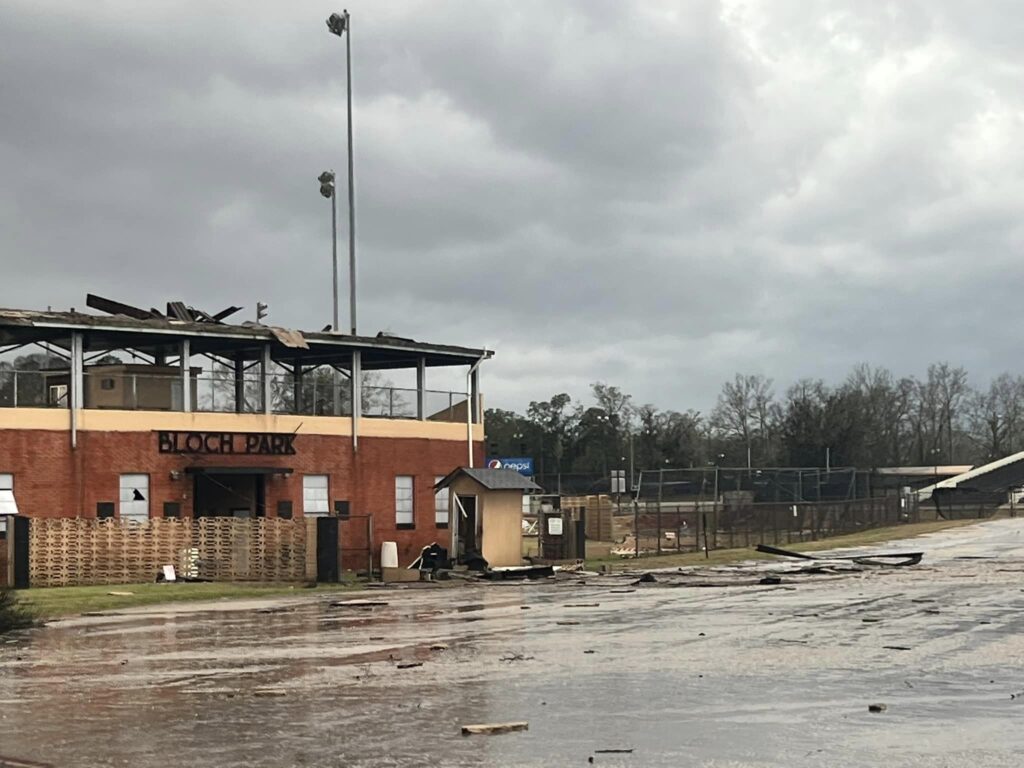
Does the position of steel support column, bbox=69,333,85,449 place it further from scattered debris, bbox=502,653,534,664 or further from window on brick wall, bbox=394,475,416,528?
scattered debris, bbox=502,653,534,664

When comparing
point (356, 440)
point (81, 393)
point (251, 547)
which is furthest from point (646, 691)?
point (356, 440)

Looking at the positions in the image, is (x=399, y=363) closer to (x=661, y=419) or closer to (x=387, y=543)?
(x=387, y=543)

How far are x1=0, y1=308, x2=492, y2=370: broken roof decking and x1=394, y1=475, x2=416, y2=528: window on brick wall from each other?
14.7 feet

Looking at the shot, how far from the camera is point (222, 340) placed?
45.5m

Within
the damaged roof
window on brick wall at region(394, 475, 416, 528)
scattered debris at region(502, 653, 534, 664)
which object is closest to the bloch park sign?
window on brick wall at region(394, 475, 416, 528)

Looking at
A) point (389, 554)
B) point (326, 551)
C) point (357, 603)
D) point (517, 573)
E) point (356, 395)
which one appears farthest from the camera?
point (356, 395)

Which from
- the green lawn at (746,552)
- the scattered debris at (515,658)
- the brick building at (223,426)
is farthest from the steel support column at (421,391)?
the scattered debris at (515,658)

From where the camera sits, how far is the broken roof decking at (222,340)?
4153 cm

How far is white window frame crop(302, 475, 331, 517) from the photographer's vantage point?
46.6m

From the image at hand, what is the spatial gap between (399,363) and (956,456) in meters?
123

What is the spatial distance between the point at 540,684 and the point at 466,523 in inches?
1160

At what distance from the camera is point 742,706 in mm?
13375

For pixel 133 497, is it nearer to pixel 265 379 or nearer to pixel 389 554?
pixel 265 379

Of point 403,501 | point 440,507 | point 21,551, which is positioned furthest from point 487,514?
point 21,551
